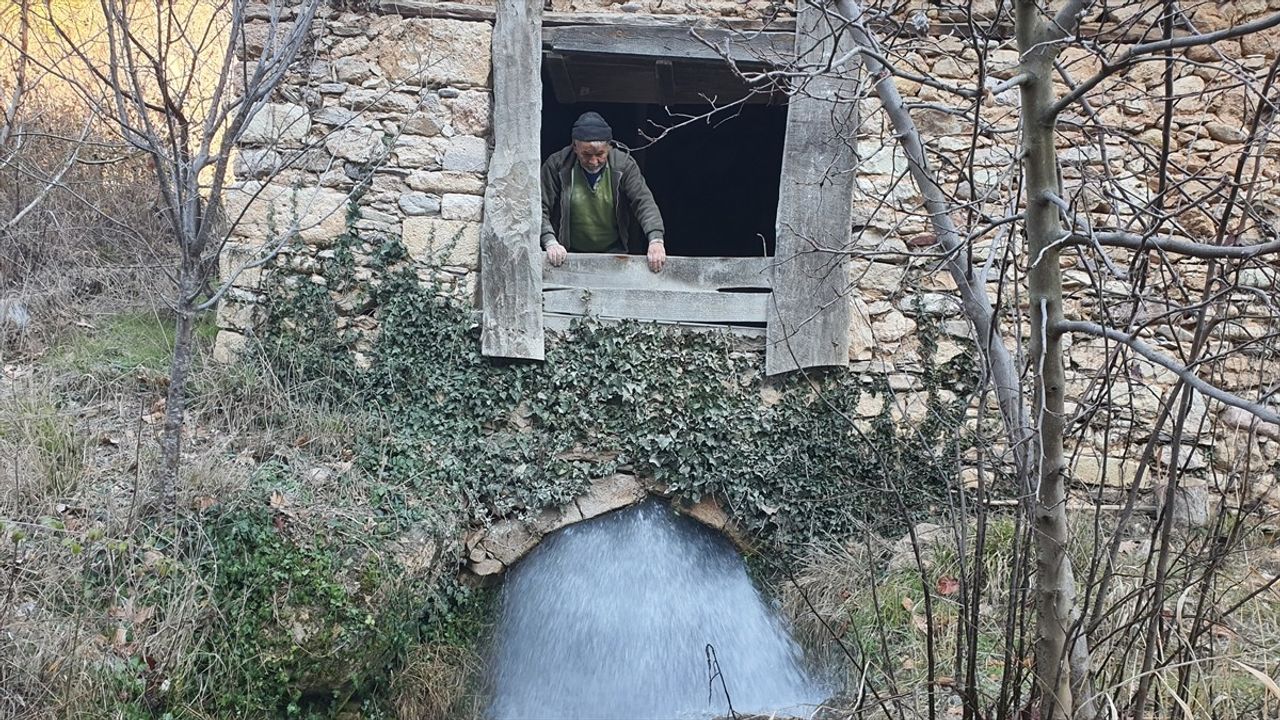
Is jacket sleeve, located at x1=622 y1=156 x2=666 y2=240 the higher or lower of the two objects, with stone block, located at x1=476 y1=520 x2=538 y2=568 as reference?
higher

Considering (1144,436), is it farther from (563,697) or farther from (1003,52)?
(563,697)

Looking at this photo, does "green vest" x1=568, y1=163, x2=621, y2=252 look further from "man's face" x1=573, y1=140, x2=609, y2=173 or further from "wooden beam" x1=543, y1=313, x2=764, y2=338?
"wooden beam" x1=543, y1=313, x2=764, y2=338

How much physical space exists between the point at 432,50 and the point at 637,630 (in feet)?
11.3

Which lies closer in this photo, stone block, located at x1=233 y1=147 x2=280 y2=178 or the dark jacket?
stone block, located at x1=233 y1=147 x2=280 y2=178

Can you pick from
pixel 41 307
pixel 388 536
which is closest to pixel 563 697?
pixel 388 536

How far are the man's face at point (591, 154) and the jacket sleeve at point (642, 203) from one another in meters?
0.15

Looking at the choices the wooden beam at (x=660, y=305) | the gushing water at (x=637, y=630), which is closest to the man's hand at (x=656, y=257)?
the wooden beam at (x=660, y=305)

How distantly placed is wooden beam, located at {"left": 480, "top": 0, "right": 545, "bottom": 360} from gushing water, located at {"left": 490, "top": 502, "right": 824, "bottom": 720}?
122 centimetres

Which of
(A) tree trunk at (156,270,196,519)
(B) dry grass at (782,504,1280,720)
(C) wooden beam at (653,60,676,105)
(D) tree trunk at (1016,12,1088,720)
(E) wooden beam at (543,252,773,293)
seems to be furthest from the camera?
(C) wooden beam at (653,60,676,105)

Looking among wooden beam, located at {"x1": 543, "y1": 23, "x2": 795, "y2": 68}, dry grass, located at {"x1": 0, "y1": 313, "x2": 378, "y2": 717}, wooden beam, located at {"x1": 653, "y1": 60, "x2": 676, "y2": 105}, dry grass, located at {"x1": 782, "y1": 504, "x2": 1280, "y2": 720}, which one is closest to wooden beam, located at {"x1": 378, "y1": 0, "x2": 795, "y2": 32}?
wooden beam, located at {"x1": 543, "y1": 23, "x2": 795, "y2": 68}

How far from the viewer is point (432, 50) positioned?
514 centimetres

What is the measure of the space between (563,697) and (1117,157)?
418cm

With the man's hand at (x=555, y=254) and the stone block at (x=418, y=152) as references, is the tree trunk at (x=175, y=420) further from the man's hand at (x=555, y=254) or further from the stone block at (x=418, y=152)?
the man's hand at (x=555, y=254)

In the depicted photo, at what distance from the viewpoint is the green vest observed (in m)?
5.77
